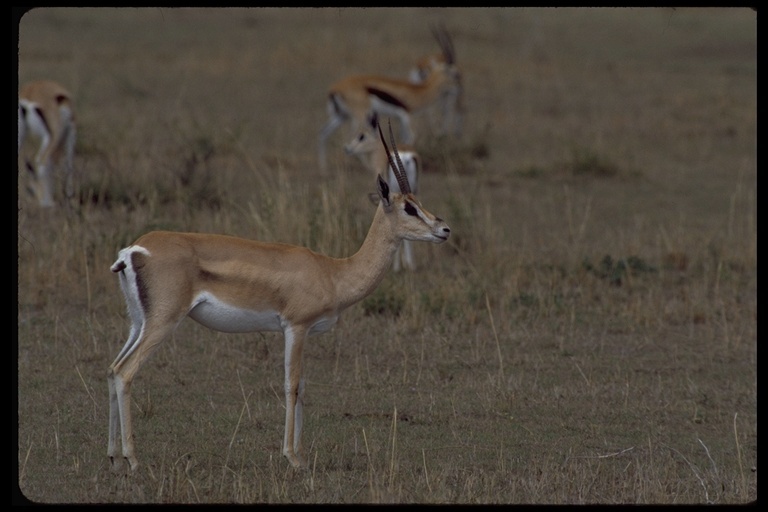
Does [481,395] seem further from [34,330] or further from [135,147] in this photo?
[135,147]

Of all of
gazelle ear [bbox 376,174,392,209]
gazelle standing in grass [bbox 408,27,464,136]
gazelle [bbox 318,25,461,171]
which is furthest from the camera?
gazelle standing in grass [bbox 408,27,464,136]

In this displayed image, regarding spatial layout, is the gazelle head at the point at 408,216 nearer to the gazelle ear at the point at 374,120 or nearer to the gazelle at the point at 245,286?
the gazelle at the point at 245,286

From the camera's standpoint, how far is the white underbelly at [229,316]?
4.71 metres

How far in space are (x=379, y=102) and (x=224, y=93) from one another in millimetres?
3148

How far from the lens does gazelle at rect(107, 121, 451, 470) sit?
15.0ft

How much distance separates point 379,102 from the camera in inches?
544

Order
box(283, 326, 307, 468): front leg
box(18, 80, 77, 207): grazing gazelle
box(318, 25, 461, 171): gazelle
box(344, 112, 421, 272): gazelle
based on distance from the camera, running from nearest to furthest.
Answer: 1. box(283, 326, 307, 468): front leg
2. box(344, 112, 421, 272): gazelle
3. box(18, 80, 77, 207): grazing gazelle
4. box(318, 25, 461, 171): gazelle

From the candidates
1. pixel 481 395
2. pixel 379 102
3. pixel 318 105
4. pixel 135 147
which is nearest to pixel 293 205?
pixel 481 395

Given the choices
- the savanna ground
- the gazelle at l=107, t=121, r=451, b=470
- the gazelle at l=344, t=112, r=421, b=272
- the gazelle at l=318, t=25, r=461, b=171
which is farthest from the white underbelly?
the gazelle at l=318, t=25, r=461, b=171

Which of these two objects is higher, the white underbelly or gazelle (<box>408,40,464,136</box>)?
gazelle (<box>408,40,464,136</box>)

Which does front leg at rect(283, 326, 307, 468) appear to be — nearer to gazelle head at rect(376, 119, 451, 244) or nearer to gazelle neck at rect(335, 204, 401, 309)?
gazelle neck at rect(335, 204, 401, 309)

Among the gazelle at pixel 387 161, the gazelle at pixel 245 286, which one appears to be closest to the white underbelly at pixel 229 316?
the gazelle at pixel 245 286

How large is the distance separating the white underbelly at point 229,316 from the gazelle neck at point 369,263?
34 centimetres

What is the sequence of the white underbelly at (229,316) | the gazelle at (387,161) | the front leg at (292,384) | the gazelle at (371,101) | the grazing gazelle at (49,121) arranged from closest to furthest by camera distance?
the white underbelly at (229,316), the front leg at (292,384), the gazelle at (387,161), the grazing gazelle at (49,121), the gazelle at (371,101)
